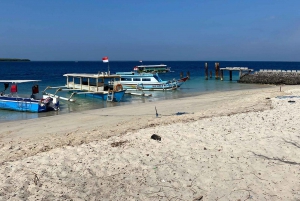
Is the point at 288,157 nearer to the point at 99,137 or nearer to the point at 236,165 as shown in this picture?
the point at 236,165

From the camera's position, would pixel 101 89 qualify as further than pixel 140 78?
No

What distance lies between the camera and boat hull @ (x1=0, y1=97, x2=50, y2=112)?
1969cm

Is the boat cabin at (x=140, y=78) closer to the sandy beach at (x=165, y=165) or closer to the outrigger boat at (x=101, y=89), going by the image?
the outrigger boat at (x=101, y=89)

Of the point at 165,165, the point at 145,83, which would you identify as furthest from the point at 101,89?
the point at 165,165

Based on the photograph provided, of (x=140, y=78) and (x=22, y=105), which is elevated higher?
(x=140, y=78)

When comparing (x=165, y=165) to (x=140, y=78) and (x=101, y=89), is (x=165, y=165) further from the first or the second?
(x=140, y=78)

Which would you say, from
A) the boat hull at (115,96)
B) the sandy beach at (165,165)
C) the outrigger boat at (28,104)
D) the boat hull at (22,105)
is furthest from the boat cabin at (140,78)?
the sandy beach at (165,165)

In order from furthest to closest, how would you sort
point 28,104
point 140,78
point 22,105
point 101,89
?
point 140,78, point 101,89, point 22,105, point 28,104

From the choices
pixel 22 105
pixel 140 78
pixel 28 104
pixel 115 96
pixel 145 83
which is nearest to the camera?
pixel 28 104

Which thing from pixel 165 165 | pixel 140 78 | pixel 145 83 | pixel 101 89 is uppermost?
pixel 140 78

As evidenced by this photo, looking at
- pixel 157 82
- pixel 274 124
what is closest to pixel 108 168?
pixel 274 124

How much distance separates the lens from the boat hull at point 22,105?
1969 centimetres

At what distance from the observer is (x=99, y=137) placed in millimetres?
9695

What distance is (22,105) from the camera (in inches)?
789
